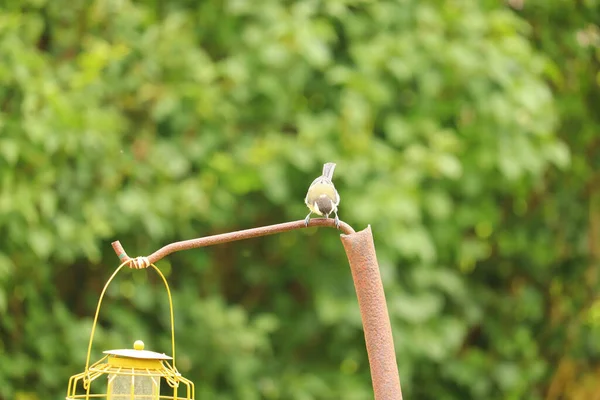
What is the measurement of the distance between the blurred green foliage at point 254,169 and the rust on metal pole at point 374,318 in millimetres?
1450

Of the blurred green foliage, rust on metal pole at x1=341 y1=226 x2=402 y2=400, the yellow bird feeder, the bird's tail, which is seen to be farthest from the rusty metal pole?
the blurred green foliage

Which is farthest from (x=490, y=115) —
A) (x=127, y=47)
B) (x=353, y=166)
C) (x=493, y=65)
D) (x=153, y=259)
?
(x=153, y=259)

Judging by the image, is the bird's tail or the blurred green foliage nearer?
the bird's tail

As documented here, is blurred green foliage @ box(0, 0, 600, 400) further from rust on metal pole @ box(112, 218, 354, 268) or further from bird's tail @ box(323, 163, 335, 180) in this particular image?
rust on metal pole @ box(112, 218, 354, 268)

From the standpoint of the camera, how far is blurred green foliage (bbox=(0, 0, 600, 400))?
105 inches

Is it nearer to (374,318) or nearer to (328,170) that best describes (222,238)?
(374,318)

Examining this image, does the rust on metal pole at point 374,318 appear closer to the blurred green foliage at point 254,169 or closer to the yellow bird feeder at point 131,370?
the yellow bird feeder at point 131,370

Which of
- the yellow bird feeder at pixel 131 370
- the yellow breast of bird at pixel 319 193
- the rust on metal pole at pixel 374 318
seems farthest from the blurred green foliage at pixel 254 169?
the rust on metal pole at pixel 374 318

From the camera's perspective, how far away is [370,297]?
52.2 inches

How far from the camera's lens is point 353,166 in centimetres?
291

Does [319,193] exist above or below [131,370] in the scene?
above

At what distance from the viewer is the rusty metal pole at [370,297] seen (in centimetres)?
131

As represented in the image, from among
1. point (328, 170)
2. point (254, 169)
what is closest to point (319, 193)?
point (328, 170)

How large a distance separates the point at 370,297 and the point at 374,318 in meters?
0.03
